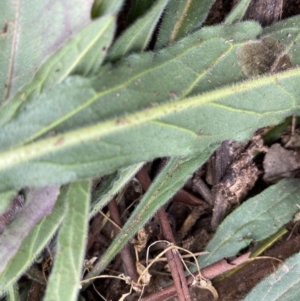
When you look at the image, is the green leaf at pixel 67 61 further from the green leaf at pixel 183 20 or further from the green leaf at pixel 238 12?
the green leaf at pixel 238 12

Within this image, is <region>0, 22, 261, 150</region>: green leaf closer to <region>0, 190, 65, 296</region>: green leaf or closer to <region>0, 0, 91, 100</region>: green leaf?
<region>0, 0, 91, 100</region>: green leaf

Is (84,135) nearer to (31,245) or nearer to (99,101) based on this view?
(99,101)

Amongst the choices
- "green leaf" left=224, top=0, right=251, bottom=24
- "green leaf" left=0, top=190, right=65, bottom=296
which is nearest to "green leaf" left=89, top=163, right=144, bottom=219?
"green leaf" left=0, top=190, right=65, bottom=296

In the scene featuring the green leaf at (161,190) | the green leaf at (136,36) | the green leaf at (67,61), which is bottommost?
the green leaf at (161,190)

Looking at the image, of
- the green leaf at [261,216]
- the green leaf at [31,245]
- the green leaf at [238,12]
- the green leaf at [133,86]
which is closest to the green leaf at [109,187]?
the green leaf at [31,245]

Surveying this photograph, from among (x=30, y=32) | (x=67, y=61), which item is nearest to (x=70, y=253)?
(x=67, y=61)

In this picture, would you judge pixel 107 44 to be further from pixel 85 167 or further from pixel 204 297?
pixel 204 297
